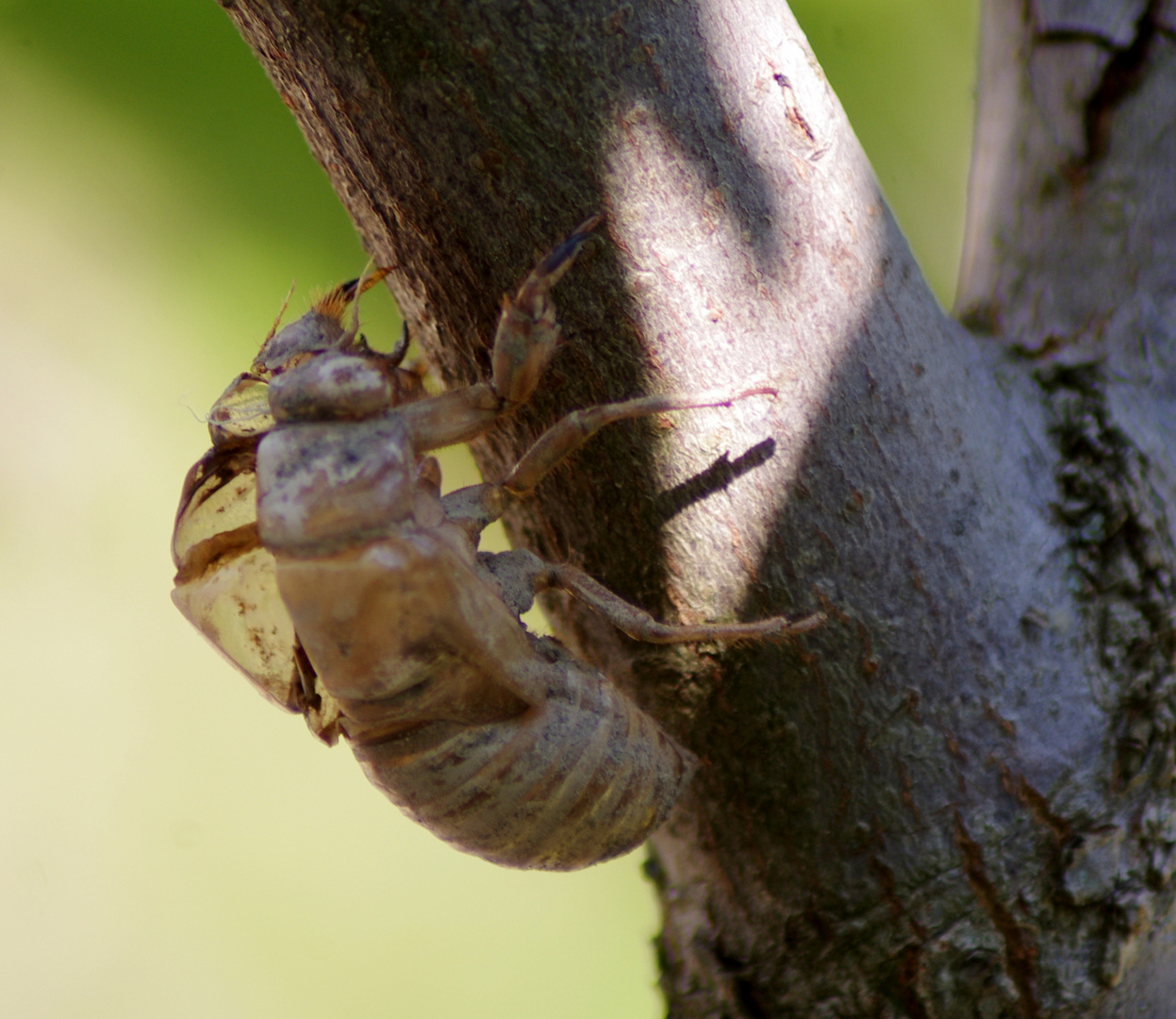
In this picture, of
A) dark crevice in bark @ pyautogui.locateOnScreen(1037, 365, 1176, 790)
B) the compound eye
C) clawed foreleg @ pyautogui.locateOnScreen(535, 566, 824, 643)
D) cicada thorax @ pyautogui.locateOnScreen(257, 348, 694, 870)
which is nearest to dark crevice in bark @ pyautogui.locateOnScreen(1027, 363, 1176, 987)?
dark crevice in bark @ pyautogui.locateOnScreen(1037, 365, 1176, 790)

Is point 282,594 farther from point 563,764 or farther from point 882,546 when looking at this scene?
point 882,546

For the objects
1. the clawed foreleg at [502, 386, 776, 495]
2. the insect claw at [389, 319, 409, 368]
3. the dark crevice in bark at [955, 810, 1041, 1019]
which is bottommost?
the dark crevice in bark at [955, 810, 1041, 1019]

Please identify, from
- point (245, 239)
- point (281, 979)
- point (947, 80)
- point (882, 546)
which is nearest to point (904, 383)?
point (882, 546)

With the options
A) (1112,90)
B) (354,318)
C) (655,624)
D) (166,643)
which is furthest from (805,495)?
(166,643)

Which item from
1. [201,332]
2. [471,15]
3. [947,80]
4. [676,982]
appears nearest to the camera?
[471,15]

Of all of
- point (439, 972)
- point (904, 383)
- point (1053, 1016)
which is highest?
point (904, 383)

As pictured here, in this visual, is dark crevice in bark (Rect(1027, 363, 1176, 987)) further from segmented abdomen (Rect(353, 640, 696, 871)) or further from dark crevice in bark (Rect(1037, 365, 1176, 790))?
segmented abdomen (Rect(353, 640, 696, 871))

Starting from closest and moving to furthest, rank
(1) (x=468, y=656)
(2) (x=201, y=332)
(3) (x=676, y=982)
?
(1) (x=468, y=656) < (3) (x=676, y=982) < (2) (x=201, y=332)
